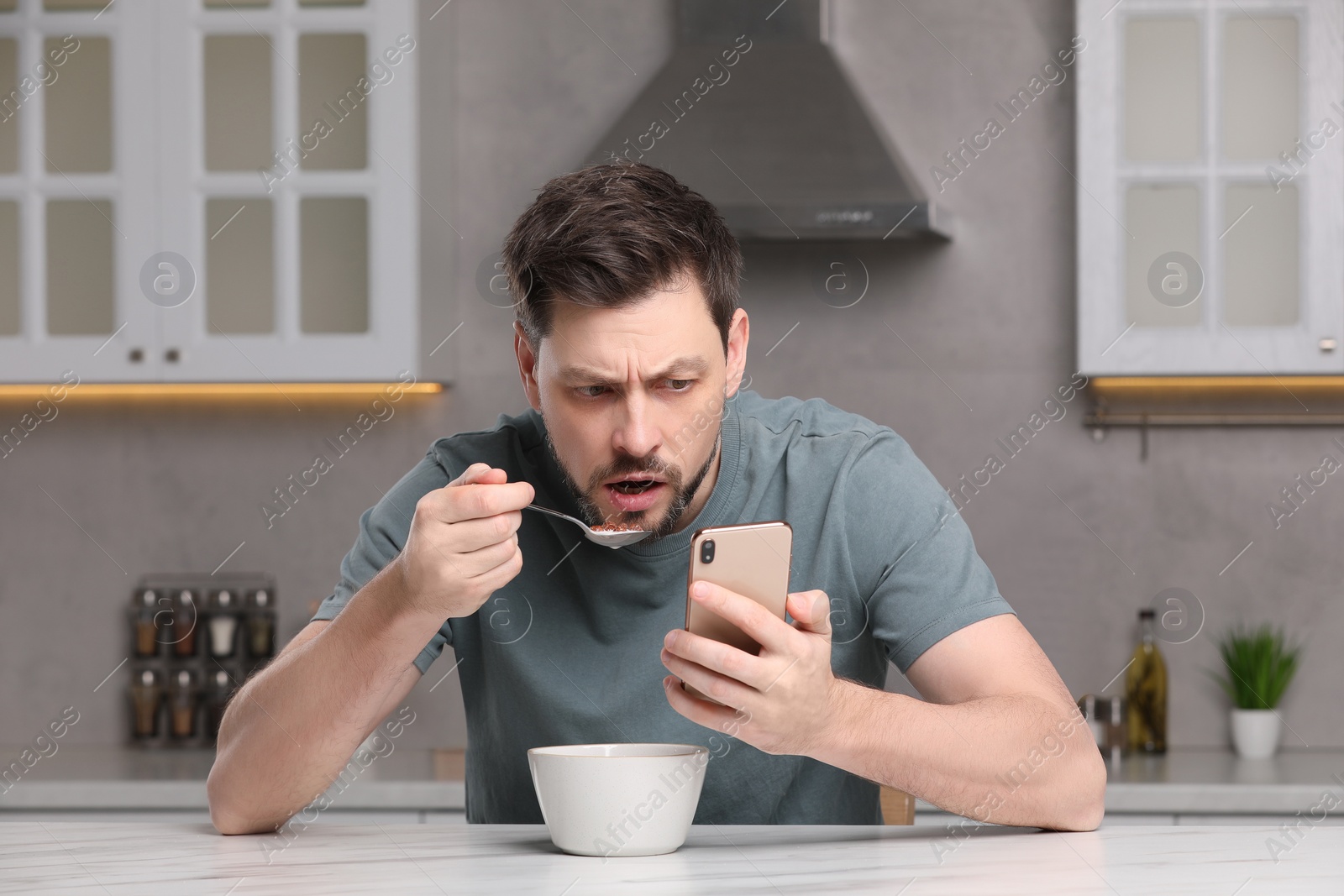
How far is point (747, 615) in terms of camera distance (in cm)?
92

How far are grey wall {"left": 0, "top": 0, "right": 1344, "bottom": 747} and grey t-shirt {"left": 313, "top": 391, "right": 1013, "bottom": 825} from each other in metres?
1.38

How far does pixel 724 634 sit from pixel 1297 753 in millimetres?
2036

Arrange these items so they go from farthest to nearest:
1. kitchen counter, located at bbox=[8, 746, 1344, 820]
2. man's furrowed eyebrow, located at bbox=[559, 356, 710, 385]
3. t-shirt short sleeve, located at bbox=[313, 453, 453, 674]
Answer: kitchen counter, located at bbox=[8, 746, 1344, 820]
t-shirt short sleeve, located at bbox=[313, 453, 453, 674]
man's furrowed eyebrow, located at bbox=[559, 356, 710, 385]

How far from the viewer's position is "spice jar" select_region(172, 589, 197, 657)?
2805mm

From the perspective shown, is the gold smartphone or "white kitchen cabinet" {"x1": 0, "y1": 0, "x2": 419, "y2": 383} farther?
"white kitchen cabinet" {"x1": 0, "y1": 0, "x2": 419, "y2": 383}

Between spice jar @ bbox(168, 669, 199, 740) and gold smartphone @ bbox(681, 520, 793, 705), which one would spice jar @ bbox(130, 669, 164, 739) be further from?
gold smartphone @ bbox(681, 520, 793, 705)

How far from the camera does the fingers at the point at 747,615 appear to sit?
908 millimetres

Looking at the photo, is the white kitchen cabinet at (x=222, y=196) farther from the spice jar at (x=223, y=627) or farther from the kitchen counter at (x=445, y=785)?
the kitchen counter at (x=445, y=785)

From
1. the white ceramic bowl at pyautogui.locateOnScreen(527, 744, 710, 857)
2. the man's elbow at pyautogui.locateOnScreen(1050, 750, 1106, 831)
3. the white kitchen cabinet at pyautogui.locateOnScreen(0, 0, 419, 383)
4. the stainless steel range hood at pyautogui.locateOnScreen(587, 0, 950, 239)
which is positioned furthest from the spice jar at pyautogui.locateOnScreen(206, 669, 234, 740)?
the man's elbow at pyautogui.locateOnScreen(1050, 750, 1106, 831)

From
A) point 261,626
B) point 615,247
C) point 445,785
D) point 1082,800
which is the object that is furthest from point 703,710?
point 261,626

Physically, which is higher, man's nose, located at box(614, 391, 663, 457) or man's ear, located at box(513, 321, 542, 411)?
man's ear, located at box(513, 321, 542, 411)

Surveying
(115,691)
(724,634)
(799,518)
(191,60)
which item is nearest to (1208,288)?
(799,518)

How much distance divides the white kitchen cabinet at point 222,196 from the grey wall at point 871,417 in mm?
127

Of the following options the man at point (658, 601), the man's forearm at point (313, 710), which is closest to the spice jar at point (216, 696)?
the man at point (658, 601)
